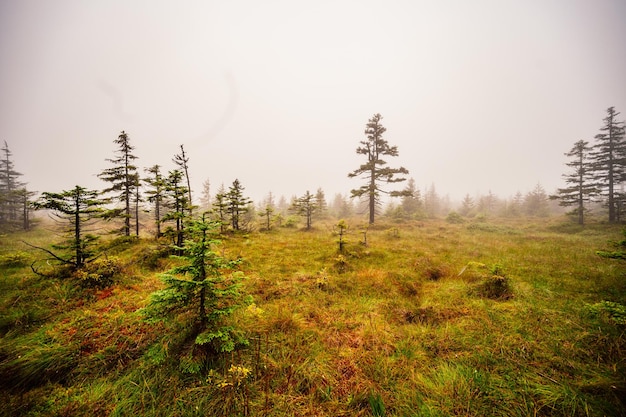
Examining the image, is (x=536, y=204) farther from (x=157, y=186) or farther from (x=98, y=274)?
(x=98, y=274)

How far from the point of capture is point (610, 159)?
24125 mm

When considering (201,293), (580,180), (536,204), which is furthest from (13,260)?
(536,204)

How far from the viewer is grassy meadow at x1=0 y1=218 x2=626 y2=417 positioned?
3.43 meters

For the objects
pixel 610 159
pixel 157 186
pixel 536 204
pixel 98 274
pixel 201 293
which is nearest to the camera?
pixel 201 293

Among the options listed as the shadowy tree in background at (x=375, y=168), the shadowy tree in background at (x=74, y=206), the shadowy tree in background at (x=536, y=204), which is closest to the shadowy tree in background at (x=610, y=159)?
the shadowy tree in background at (x=536, y=204)

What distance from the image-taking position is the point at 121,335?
4605mm

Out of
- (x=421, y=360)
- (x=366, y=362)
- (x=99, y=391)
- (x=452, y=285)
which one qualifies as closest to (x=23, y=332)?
(x=99, y=391)

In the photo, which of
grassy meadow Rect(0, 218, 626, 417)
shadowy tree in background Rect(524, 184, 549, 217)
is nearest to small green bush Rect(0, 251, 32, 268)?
grassy meadow Rect(0, 218, 626, 417)

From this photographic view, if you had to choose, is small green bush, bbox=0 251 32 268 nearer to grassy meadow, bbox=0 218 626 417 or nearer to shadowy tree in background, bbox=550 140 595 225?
grassy meadow, bbox=0 218 626 417

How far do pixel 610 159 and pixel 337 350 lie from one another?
39445 mm

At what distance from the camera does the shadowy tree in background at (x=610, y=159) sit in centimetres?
2381

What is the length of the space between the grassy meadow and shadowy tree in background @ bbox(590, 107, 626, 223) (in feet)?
90.8

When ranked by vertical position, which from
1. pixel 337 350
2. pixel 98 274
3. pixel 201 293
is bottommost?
pixel 337 350

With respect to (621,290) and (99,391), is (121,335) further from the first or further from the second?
(621,290)
